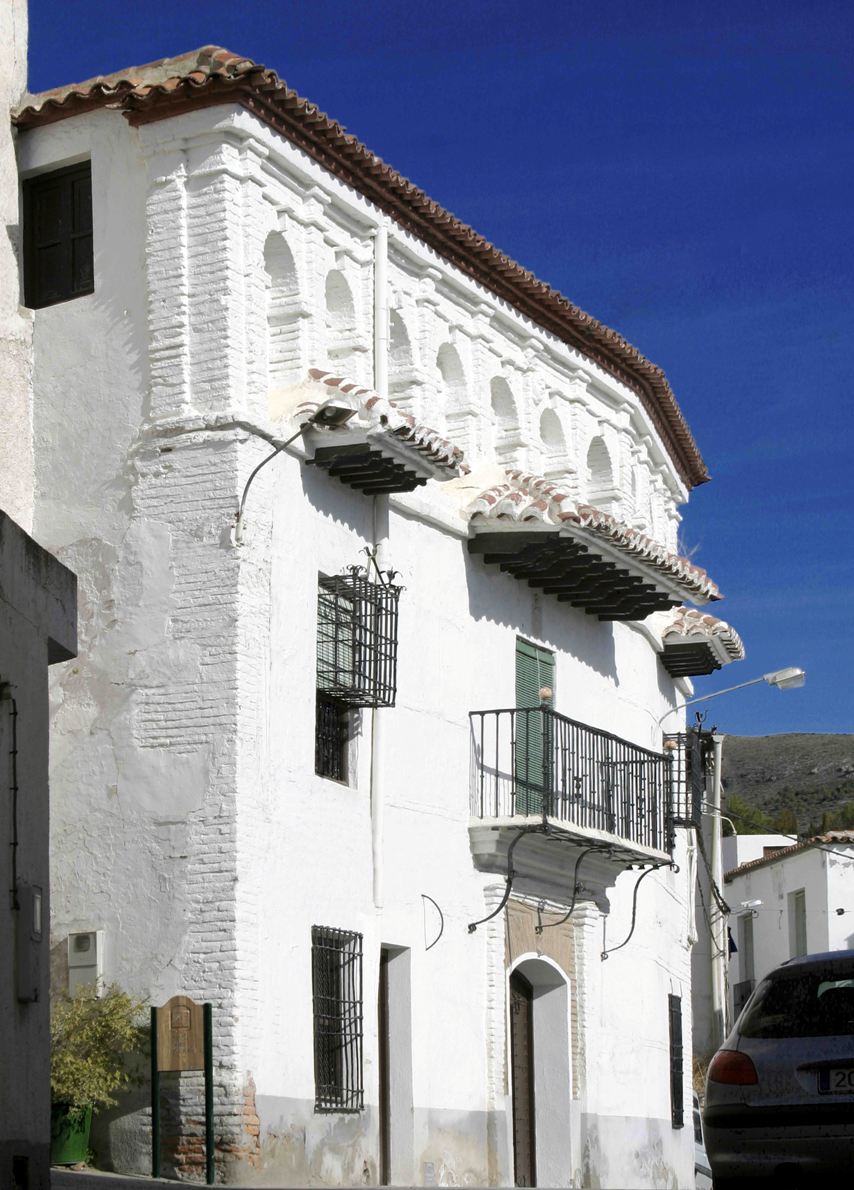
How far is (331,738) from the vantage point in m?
18.9

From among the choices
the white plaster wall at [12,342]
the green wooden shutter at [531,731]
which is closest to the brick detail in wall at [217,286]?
the white plaster wall at [12,342]

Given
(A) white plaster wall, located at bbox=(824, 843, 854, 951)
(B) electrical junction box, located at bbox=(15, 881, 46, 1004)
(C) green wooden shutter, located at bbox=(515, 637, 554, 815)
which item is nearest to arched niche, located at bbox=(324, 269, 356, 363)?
(C) green wooden shutter, located at bbox=(515, 637, 554, 815)

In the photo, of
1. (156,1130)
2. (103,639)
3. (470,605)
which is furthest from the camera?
(470,605)

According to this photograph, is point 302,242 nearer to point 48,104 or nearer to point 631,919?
point 48,104

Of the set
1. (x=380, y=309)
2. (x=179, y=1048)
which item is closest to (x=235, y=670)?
(x=179, y=1048)

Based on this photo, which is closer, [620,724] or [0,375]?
[0,375]

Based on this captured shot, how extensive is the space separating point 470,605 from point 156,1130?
654 centimetres

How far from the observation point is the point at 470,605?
69.9 feet

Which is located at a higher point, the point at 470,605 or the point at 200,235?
the point at 200,235

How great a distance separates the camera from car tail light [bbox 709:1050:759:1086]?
11039 millimetres

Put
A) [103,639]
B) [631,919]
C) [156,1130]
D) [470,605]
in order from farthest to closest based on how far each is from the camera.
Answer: [631,919] → [470,605] → [103,639] → [156,1130]

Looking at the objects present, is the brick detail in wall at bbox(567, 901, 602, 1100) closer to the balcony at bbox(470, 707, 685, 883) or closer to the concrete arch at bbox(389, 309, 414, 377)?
the balcony at bbox(470, 707, 685, 883)

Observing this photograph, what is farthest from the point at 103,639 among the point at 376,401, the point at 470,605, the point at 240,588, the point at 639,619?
the point at 639,619

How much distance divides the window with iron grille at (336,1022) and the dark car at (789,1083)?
23.3 feet
